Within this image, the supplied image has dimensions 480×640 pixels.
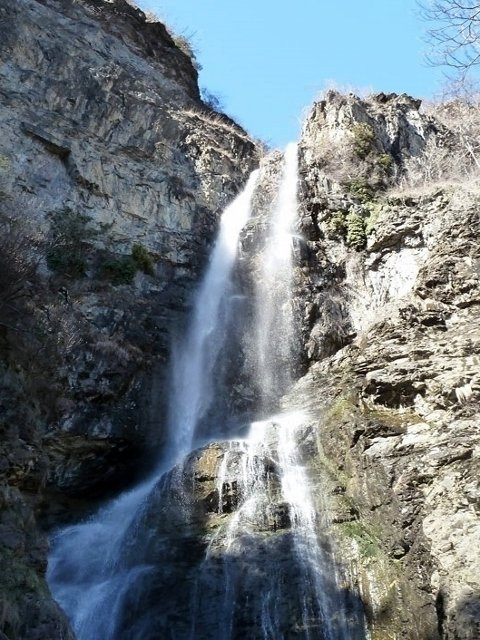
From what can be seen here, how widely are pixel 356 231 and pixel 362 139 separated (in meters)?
5.18

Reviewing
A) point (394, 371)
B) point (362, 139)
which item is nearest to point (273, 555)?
point (394, 371)

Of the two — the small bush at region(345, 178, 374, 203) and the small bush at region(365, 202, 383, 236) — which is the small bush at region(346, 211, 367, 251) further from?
the small bush at region(345, 178, 374, 203)

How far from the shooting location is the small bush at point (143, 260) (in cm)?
1819

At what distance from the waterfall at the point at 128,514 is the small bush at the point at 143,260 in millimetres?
1617

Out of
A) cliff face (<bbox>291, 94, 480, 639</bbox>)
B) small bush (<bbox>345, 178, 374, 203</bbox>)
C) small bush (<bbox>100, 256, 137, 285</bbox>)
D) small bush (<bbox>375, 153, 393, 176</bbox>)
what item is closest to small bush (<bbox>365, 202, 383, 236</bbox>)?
cliff face (<bbox>291, 94, 480, 639</bbox>)

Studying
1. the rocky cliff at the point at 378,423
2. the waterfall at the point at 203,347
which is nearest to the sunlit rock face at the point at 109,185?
the waterfall at the point at 203,347

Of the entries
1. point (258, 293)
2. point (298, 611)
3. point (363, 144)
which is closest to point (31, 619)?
point (298, 611)

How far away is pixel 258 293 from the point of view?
60.6 feet

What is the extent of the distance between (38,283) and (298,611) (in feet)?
30.1

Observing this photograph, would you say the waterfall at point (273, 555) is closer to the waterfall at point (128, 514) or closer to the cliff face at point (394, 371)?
the cliff face at point (394, 371)

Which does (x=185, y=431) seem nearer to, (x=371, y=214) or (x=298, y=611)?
(x=298, y=611)

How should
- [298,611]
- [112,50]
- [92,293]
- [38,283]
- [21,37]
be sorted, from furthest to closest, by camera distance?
[112,50] < [21,37] < [92,293] < [38,283] < [298,611]

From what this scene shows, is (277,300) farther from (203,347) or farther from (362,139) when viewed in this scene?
(362,139)

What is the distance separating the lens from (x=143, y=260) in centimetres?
1825
